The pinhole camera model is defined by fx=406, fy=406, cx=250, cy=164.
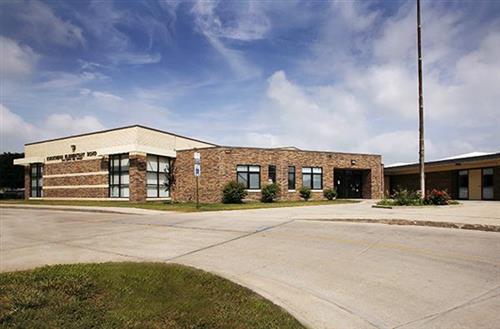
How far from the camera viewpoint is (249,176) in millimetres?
32531

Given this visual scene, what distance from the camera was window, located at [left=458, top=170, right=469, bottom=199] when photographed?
3503 centimetres

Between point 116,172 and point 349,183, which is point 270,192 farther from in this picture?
point 116,172

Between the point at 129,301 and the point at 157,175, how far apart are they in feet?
95.5

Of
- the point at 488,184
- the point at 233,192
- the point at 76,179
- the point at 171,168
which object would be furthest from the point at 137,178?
the point at 488,184

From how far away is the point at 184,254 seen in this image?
9422mm


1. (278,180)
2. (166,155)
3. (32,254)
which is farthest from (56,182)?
(32,254)

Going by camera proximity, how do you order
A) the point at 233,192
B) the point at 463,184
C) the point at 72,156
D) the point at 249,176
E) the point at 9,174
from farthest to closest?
the point at 9,174
the point at 72,156
the point at 463,184
the point at 249,176
the point at 233,192

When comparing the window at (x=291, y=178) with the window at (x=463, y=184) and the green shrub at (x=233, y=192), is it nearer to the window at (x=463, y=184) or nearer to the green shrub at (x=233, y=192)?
the green shrub at (x=233, y=192)

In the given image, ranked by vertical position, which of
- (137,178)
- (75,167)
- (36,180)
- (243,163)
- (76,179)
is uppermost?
(243,163)

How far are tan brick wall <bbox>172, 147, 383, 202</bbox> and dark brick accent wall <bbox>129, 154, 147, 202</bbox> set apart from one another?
10.5 feet

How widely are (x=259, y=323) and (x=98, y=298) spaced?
7.06 ft

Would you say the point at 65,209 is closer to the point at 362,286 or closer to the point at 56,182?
the point at 56,182

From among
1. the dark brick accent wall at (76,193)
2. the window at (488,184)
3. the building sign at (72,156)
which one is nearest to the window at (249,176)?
the dark brick accent wall at (76,193)

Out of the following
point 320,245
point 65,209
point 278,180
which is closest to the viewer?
point 320,245
